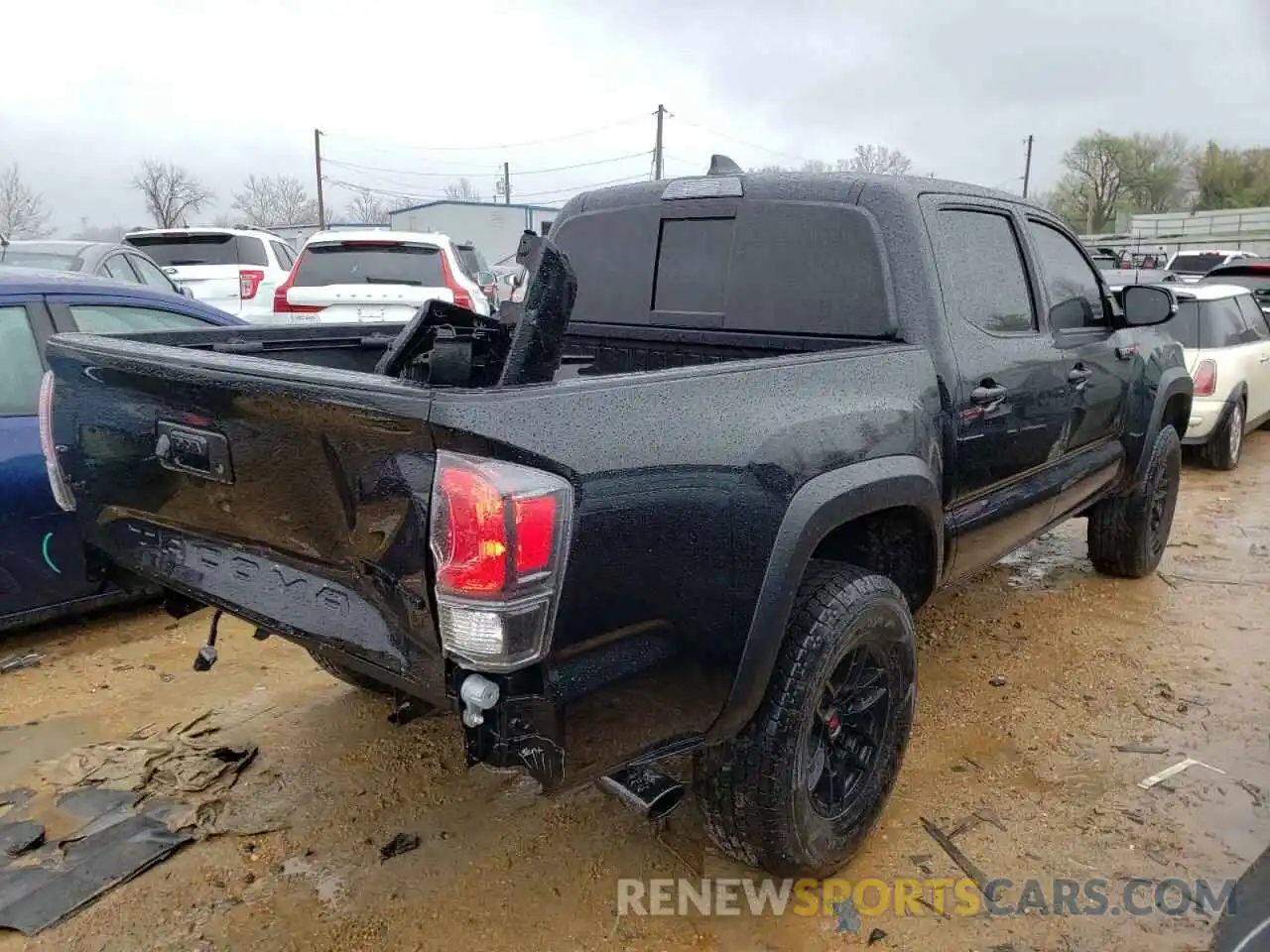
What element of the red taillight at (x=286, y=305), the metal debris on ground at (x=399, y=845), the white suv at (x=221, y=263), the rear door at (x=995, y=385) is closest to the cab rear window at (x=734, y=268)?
the rear door at (x=995, y=385)

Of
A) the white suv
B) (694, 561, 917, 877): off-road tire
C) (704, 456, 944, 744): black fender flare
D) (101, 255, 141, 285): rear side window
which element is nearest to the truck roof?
(704, 456, 944, 744): black fender flare

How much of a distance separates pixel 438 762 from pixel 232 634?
1.64 metres

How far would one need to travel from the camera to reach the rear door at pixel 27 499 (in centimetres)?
377

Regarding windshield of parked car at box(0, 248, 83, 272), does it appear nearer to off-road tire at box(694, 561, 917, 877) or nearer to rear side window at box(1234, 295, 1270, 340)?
off-road tire at box(694, 561, 917, 877)

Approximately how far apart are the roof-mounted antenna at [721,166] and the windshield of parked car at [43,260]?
5.97 meters

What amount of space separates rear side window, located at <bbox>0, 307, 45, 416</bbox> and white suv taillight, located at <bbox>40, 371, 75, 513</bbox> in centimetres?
142

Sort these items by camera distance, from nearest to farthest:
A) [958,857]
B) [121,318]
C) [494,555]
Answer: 1. [494,555]
2. [958,857]
3. [121,318]

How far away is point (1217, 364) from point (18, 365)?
322 inches

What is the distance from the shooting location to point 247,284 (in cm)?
1063

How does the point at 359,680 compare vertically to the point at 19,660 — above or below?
above

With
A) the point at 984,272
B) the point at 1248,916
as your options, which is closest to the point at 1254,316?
the point at 984,272

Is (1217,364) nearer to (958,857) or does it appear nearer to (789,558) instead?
(958,857)

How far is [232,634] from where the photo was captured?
4.39m

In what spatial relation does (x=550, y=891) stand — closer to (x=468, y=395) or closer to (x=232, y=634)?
(x=468, y=395)
